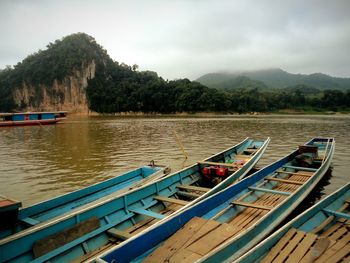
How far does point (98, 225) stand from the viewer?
588cm

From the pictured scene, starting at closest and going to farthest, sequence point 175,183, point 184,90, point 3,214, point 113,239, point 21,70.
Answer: point 3,214 → point 113,239 → point 175,183 → point 184,90 → point 21,70

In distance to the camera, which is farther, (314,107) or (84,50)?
(84,50)

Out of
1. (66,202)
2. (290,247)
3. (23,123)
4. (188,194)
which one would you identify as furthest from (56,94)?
(290,247)

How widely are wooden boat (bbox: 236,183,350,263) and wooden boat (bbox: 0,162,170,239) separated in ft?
15.8

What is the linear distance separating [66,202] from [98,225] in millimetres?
1788

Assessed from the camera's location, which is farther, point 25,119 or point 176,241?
point 25,119

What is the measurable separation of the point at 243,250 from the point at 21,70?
149 metres

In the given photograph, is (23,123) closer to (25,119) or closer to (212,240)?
(25,119)

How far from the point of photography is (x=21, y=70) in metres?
128

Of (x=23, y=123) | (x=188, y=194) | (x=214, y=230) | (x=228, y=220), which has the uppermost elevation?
(x=23, y=123)

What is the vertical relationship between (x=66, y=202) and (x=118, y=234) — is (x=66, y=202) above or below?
above

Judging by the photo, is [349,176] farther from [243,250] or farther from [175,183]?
[243,250]

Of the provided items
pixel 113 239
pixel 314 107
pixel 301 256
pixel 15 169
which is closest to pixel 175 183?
pixel 113 239

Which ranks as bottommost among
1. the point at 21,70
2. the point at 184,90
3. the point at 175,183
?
the point at 175,183
